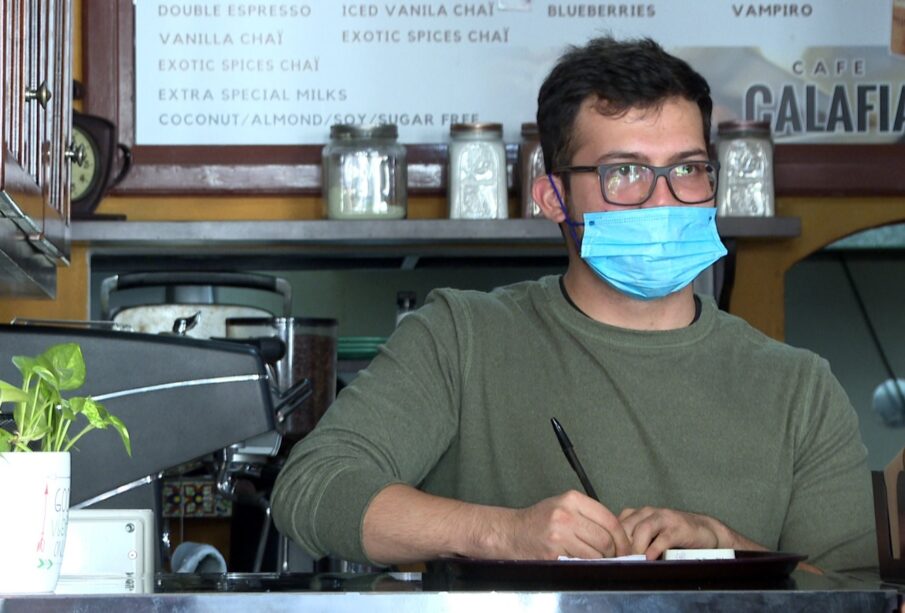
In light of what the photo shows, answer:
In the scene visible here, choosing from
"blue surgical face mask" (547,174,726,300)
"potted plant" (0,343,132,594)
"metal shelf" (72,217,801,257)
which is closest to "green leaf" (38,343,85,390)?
"potted plant" (0,343,132,594)

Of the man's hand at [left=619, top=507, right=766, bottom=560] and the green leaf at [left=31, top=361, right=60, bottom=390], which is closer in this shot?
the green leaf at [left=31, top=361, right=60, bottom=390]

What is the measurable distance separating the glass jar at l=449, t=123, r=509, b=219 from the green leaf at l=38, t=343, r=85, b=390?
1.86m

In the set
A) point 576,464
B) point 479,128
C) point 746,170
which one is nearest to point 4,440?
point 576,464

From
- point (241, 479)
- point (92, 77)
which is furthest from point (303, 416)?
point (92, 77)

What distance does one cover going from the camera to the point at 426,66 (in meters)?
3.18

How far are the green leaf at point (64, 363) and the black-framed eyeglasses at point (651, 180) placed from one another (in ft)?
2.78

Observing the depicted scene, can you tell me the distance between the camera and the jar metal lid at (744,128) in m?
2.97

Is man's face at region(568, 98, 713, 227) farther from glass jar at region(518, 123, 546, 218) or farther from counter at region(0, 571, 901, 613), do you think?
glass jar at region(518, 123, 546, 218)

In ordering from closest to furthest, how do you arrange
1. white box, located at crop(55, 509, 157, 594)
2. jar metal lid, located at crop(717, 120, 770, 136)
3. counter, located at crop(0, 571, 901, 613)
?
counter, located at crop(0, 571, 901, 613)
white box, located at crop(55, 509, 157, 594)
jar metal lid, located at crop(717, 120, 770, 136)

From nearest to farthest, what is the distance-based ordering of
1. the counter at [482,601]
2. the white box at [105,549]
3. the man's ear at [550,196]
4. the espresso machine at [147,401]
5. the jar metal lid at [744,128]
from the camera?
1. the counter at [482,601]
2. the white box at [105,549]
3. the espresso machine at [147,401]
4. the man's ear at [550,196]
5. the jar metal lid at [744,128]

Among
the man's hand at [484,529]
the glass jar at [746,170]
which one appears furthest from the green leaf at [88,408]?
the glass jar at [746,170]

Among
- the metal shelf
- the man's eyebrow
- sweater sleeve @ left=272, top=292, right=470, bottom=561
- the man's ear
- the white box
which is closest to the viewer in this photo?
the white box

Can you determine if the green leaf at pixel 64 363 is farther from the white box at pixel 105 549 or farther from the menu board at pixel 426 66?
the menu board at pixel 426 66

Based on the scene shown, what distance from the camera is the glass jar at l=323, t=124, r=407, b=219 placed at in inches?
115
